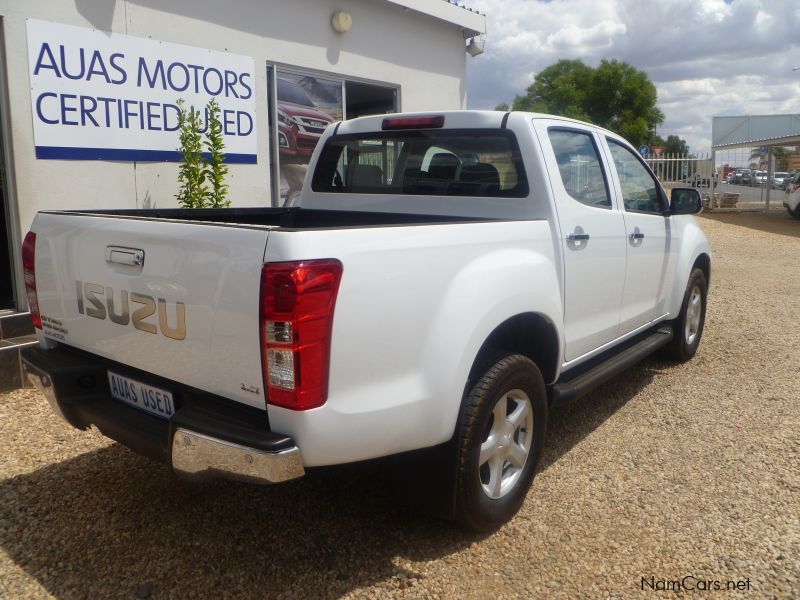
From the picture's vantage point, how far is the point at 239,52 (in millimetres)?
7293

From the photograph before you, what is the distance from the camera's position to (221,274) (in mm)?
2354

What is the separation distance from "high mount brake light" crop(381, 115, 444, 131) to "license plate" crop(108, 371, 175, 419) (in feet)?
6.59

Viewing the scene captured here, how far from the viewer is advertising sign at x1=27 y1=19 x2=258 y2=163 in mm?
5688

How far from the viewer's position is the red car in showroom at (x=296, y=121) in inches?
314

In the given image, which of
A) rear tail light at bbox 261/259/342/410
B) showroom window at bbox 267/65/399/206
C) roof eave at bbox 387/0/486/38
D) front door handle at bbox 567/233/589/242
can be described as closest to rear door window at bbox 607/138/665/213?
front door handle at bbox 567/233/589/242

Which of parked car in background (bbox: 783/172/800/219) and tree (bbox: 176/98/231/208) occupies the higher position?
tree (bbox: 176/98/231/208)

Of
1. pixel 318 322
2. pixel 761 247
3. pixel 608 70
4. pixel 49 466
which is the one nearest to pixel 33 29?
pixel 49 466

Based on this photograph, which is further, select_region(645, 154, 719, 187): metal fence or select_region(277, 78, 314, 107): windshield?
select_region(645, 154, 719, 187): metal fence

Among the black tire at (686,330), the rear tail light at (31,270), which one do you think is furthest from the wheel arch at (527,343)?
the black tire at (686,330)

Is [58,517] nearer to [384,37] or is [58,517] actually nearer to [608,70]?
[384,37]

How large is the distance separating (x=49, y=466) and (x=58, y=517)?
67cm

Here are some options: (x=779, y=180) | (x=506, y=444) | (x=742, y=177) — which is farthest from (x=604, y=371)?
(x=742, y=177)

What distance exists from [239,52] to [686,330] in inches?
201

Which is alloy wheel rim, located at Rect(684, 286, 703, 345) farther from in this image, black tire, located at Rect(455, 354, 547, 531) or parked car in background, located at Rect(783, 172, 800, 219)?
parked car in background, located at Rect(783, 172, 800, 219)
